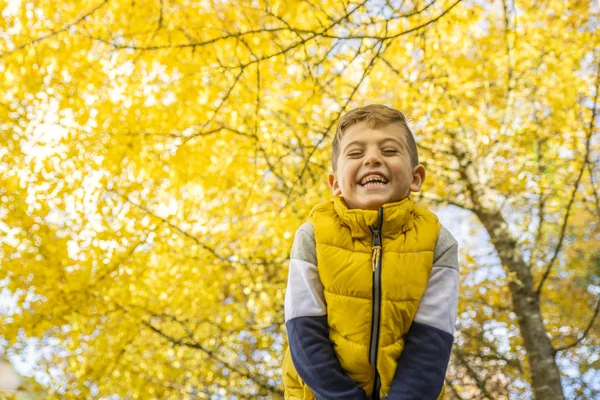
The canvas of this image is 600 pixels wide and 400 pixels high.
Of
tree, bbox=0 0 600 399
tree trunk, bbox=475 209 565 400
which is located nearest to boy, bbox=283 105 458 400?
tree, bbox=0 0 600 399

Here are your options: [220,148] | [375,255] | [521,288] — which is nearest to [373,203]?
[375,255]

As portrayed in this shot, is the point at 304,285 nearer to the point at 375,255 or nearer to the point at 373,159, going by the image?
the point at 375,255

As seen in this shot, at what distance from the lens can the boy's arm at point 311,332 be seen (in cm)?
139

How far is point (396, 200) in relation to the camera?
164 cm

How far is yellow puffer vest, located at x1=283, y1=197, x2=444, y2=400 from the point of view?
4.68 feet

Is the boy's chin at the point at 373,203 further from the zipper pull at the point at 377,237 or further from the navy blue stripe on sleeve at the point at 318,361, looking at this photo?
the navy blue stripe on sleeve at the point at 318,361

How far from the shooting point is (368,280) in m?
1.46

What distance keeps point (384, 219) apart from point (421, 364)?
410 millimetres

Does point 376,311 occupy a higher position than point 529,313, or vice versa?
point 529,313

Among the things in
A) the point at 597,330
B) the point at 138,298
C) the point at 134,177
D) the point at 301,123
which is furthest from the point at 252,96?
the point at 597,330

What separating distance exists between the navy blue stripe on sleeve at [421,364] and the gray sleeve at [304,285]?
0.26 meters

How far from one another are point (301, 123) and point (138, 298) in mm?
1887

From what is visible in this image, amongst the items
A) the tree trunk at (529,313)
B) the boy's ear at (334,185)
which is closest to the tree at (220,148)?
the tree trunk at (529,313)

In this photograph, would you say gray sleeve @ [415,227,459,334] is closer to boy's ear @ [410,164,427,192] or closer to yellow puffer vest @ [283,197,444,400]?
yellow puffer vest @ [283,197,444,400]
